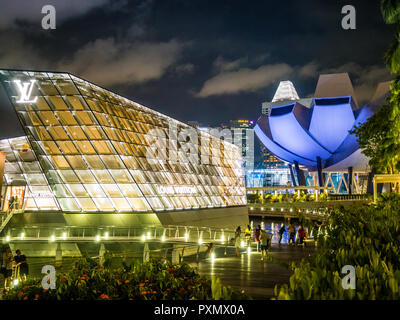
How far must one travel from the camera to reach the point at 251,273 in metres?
14.2

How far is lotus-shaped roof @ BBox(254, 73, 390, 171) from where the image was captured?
86062mm

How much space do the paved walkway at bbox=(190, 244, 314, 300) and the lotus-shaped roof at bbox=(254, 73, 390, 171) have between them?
73873 millimetres

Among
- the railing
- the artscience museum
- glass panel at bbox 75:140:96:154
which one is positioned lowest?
the railing

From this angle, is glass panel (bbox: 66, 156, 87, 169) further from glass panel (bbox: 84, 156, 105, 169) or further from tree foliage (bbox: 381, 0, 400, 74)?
tree foliage (bbox: 381, 0, 400, 74)

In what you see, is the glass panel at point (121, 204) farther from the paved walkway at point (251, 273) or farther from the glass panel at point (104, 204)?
the paved walkway at point (251, 273)

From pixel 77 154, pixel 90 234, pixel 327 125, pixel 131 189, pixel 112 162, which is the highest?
pixel 327 125

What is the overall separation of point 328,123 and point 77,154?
→ 70.4m

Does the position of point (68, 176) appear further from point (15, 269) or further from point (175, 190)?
point (15, 269)

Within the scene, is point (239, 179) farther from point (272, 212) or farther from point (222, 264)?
point (222, 264)

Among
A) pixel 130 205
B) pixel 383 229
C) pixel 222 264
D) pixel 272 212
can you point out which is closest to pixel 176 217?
pixel 130 205

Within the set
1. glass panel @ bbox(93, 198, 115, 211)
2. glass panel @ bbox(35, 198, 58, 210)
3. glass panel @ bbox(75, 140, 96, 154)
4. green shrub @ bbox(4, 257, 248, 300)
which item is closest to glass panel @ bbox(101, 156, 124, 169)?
glass panel @ bbox(75, 140, 96, 154)

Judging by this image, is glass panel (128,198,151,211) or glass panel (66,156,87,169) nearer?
glass panel (128,198,151,211)

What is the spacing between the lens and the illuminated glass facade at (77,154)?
101ft

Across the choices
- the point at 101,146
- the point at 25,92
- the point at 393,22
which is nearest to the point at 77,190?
the point at 101,146
